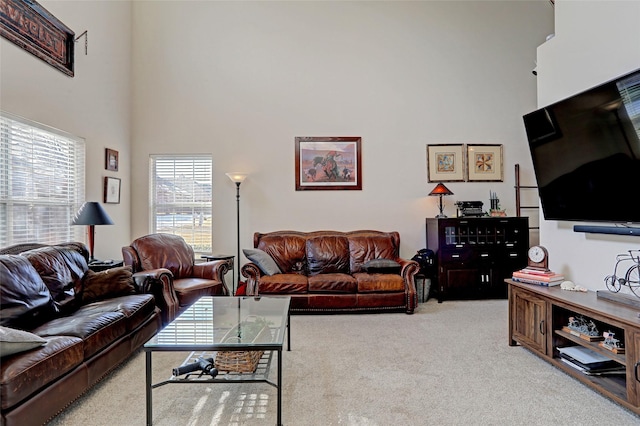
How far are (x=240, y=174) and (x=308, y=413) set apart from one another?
3.49 m

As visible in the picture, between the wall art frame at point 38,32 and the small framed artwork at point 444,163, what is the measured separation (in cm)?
469

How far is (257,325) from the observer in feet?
7.94

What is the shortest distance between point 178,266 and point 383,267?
8.21 ft

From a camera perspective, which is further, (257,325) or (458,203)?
(458,203)

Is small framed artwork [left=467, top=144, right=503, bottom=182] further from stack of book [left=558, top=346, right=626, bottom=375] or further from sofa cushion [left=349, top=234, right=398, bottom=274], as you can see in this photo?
stack of book [left=558, top=346, right=626, bottom=375]

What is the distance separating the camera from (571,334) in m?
2.56

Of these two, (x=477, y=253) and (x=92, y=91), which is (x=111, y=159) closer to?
(x=92, y=91)

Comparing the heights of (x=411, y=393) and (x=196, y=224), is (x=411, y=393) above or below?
below

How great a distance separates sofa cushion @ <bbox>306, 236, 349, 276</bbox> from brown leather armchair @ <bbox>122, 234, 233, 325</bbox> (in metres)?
1.12

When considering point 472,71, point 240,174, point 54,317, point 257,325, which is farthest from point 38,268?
point 472,71

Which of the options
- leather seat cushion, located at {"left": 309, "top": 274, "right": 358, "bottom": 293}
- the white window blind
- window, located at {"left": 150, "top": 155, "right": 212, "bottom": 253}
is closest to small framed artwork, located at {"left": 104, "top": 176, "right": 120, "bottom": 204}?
window, located at {"left": 150, "top": 155, "right": 212, "bottom": 253}

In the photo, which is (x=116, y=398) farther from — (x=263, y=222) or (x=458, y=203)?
(x=458, y=203)

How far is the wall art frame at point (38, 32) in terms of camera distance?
3039mm

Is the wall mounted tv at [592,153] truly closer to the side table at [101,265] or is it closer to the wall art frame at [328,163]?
the wall art frame at [328,163]
